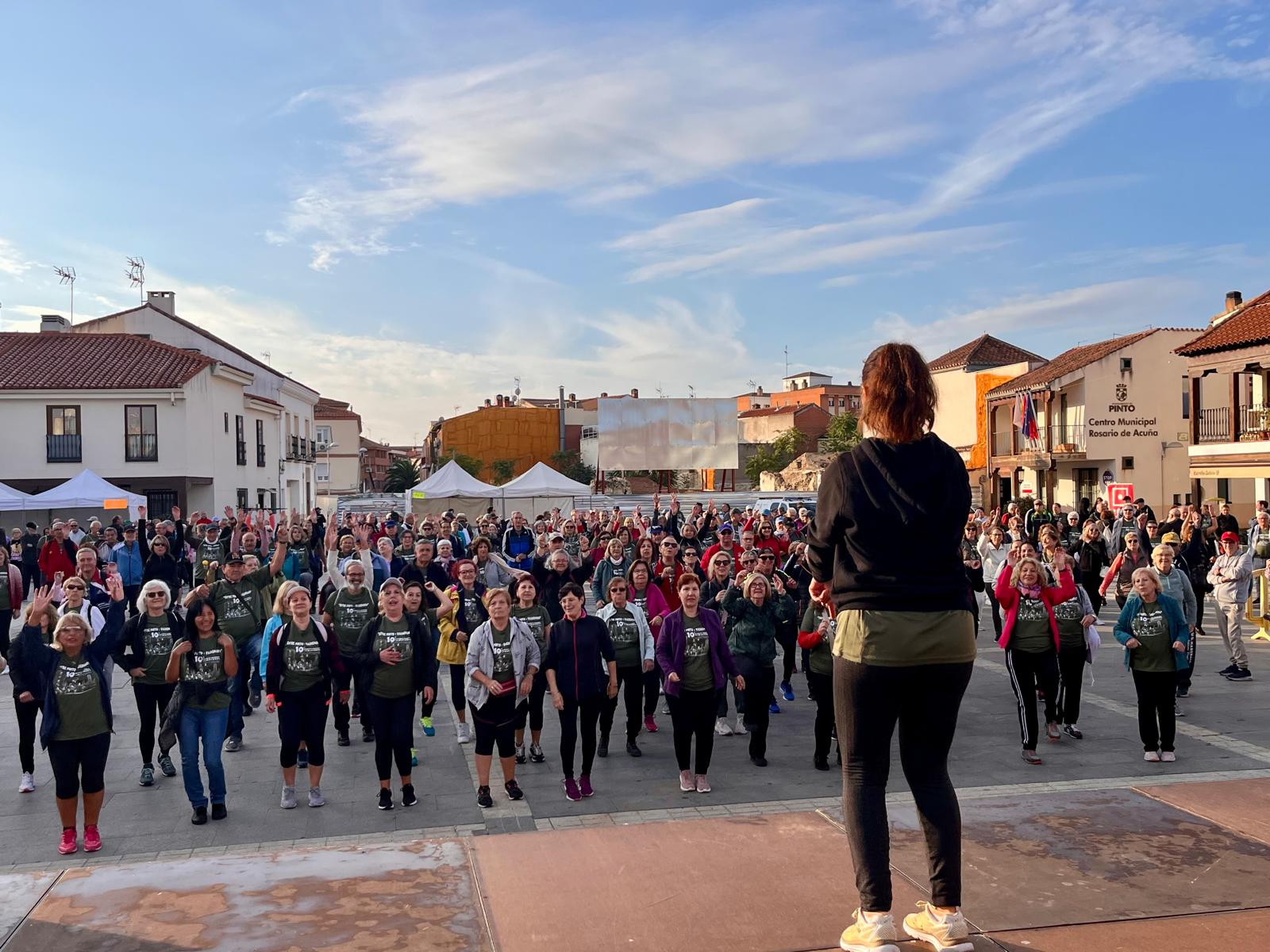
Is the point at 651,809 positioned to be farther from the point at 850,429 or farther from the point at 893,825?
the point at 850,429

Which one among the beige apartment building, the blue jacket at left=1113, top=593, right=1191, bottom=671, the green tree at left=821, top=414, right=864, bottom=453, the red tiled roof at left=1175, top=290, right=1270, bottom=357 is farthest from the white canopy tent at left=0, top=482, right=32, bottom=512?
the green tree at left=821, top=414, right=864, bottom=453

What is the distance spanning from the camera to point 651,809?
22.5 feet

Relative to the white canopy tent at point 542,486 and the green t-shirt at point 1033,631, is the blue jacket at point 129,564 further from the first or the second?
the green t-shirt at point 1033,631

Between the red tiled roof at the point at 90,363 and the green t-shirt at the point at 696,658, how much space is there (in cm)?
3289

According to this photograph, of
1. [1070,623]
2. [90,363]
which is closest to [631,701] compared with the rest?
[1070,623]

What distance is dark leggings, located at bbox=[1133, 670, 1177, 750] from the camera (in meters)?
7.69

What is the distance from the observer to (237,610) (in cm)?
902

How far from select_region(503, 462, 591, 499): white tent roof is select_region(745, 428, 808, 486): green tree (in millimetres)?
44424

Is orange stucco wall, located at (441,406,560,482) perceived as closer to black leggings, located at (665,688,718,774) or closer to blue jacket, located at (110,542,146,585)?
blue jacket, located at (110,542,146,585)

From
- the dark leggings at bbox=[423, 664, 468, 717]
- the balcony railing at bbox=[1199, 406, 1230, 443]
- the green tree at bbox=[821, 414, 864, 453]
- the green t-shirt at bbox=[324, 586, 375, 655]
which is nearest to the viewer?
the green t-shirt at bbox=[324, 586, 375, 655]

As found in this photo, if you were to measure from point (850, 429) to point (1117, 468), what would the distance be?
28.6m

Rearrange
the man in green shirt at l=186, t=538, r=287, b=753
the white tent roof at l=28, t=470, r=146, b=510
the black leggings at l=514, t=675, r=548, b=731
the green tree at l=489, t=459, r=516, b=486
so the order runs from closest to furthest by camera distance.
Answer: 1. the black leggings at l=514, t=675, r=548, b=731
2. the man in green shirt at l=186, t=538, r=287, b=753
3. the white tent roof at l=28, t=470, r=146, b=510
4. the green tree at l=489, t=459, r=516, b=486

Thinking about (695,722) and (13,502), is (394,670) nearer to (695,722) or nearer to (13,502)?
(695,722)

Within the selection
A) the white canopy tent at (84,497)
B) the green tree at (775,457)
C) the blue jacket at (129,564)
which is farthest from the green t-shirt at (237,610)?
the green tree at (775,457)
